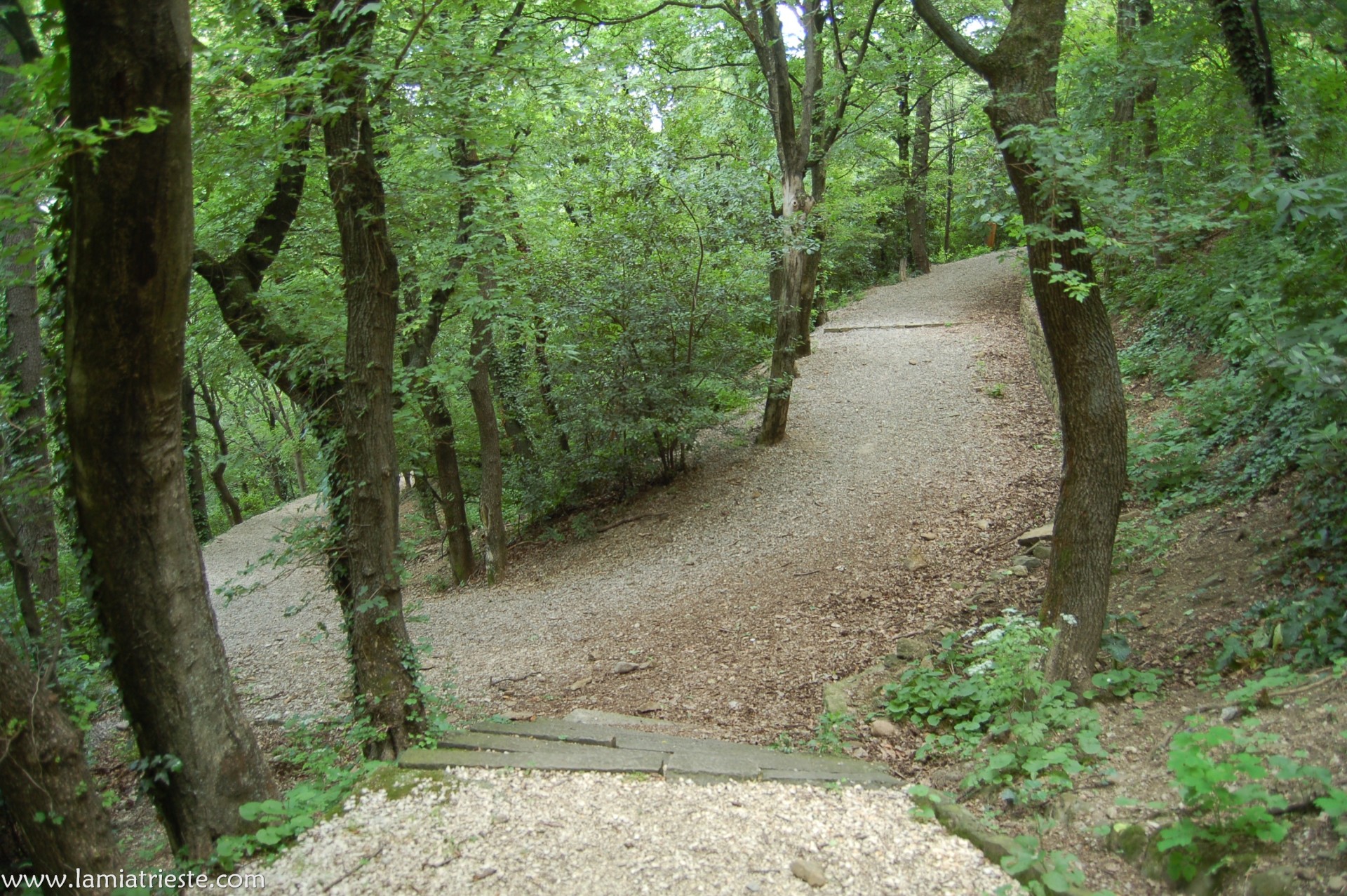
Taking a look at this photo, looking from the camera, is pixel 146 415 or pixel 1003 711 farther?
pixel 1003 711

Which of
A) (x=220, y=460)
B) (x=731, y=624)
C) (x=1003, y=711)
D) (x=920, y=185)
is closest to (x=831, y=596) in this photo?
(x=731, y=624)

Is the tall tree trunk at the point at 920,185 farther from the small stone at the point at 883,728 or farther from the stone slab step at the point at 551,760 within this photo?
the stone slab step at the point at 551,760

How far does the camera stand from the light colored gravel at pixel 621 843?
2.98 m

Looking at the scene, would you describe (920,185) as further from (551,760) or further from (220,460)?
(220,460)

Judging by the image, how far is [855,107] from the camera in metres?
14.9

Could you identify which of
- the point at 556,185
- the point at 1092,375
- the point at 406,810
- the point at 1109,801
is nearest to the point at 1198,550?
the point at 1092,375

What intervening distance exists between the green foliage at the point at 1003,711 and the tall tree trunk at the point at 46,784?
141 inches

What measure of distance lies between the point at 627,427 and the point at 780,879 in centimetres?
791

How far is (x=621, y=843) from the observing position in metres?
3.25

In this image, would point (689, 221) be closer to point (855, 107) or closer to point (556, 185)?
point (556, 185)

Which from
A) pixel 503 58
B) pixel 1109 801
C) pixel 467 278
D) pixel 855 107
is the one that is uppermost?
pixel 855 107

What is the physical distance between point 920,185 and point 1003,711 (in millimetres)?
19365

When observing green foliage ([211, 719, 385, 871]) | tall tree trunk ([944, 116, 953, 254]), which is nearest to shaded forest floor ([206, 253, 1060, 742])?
green foliage ([211, 719, 385, 871])

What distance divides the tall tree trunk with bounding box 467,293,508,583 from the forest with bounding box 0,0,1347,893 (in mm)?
1153
